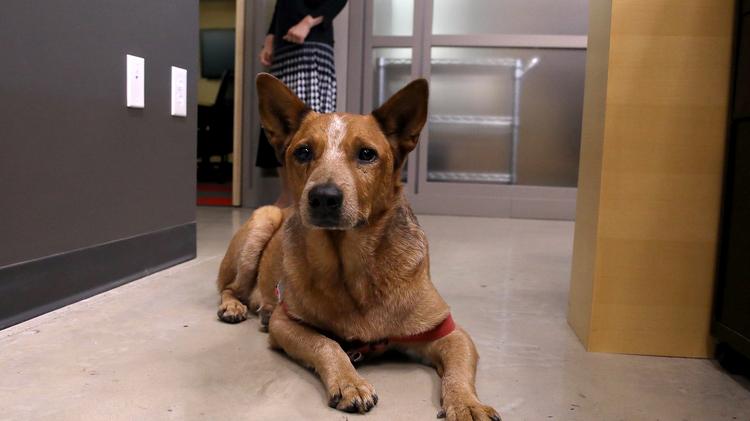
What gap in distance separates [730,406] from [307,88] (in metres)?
2.77

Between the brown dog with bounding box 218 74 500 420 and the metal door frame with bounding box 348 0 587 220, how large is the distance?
12.6 feet

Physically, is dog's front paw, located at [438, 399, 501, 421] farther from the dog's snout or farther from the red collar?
the dog's snout

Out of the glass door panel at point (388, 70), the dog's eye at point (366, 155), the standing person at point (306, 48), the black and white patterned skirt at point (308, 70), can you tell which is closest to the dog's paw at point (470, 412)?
the dog's eye at point (366, 155)

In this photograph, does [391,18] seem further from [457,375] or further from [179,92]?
[457,375]

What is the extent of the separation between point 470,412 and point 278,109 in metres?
0.98

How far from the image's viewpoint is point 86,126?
2.13 metres

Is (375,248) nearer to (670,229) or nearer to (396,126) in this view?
(396,126)

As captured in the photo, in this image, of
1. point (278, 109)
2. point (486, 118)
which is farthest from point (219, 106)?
point (278, 109)

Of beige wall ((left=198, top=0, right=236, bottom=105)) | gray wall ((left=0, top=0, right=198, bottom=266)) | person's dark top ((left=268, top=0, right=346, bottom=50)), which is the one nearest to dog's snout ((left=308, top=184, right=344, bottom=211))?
gray wall ((left=0, top=0, right=198, bottom=266))

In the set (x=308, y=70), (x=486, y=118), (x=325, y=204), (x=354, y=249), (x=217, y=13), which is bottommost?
(x=354, y=249)

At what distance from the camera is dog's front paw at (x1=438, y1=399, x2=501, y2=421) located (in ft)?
3.98

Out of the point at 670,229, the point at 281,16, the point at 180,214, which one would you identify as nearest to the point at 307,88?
the point at 281,16

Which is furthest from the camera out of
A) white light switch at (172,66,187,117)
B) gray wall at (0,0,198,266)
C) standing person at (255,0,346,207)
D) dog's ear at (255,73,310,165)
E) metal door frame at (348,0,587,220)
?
metal door frame at (348,0,587,220)

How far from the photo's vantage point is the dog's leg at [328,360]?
1303 millimetres
